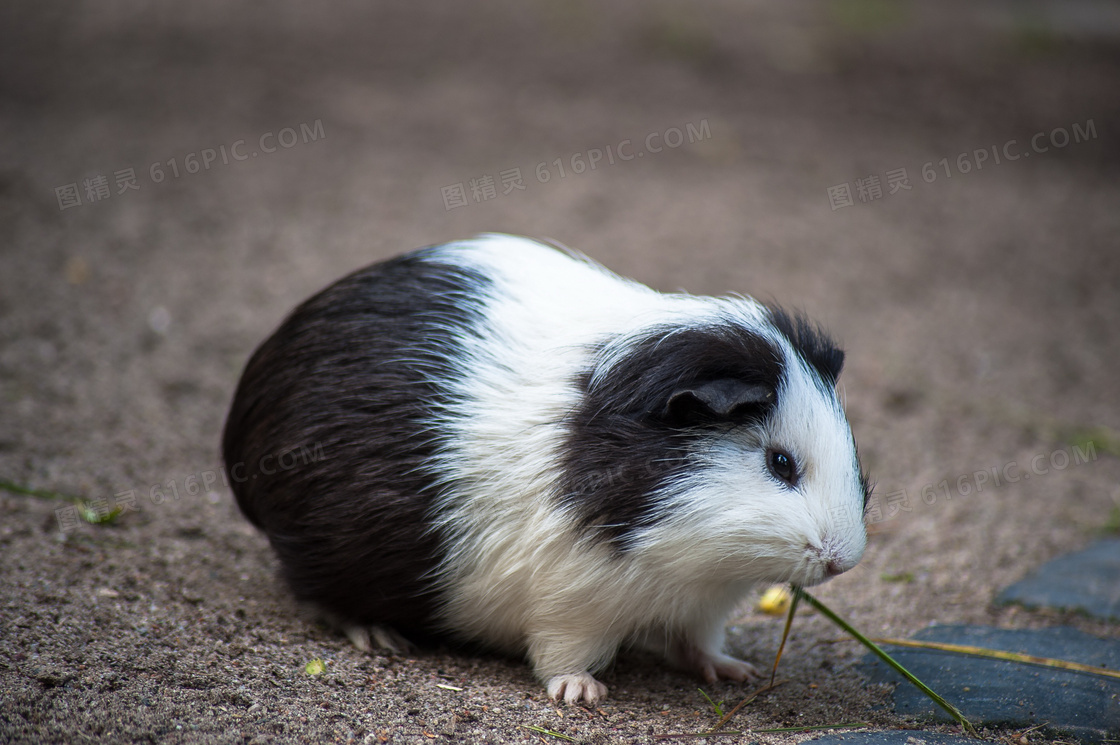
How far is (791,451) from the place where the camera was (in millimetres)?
2768

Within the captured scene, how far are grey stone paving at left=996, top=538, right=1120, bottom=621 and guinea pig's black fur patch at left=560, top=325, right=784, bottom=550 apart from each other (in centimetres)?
200

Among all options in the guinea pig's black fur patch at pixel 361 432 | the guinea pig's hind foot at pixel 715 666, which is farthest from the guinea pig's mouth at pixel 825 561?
the guinea pig's black fur patch at pixel 361 432

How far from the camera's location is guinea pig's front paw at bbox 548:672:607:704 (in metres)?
2.91

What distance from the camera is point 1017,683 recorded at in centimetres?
308

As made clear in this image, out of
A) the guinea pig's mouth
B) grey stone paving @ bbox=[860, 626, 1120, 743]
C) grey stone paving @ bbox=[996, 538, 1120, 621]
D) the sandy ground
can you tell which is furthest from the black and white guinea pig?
grey stone paving @ bbox=[996, 538, 1120, 621]

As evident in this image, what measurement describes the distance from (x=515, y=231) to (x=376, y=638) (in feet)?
14.1

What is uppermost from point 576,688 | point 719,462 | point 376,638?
point 719,462

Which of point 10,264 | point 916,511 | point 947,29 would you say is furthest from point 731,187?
point 10,264

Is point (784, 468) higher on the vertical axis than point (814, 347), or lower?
lower

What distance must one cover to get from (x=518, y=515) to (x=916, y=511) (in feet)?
9.13

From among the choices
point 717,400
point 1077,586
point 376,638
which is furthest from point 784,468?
point 1077,586

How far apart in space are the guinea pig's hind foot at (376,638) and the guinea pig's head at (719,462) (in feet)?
3.09

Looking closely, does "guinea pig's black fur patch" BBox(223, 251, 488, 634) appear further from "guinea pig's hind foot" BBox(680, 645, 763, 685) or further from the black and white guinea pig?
"guinea pig's hind foot" BBox(680, 645, 763, 685)

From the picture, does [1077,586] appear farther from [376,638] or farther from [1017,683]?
[376,638]
